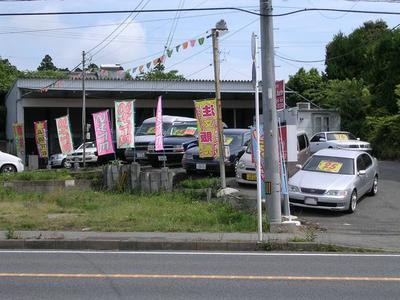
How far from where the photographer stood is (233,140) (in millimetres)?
Answer: 20344

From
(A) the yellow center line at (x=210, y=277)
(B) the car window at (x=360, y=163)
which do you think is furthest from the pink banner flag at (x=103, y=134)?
(A) the yellow center line at (x=210, y=277)

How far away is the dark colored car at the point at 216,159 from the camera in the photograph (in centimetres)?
1926

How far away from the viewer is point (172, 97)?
147 ft

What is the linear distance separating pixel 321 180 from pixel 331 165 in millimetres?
1178

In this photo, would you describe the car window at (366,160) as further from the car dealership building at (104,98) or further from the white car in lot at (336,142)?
the car dealership building at (104,98)

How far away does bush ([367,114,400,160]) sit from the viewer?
105 ft

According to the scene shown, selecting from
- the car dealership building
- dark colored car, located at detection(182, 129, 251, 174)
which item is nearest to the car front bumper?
dark colored car, located at detection(182, 129, 251, 174)

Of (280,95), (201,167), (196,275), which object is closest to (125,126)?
(201,167)

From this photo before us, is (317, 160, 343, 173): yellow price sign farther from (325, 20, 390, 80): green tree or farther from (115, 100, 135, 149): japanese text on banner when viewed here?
(325, 20, 390, 80): green tree

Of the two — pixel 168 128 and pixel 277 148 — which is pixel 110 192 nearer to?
pixel 168 128

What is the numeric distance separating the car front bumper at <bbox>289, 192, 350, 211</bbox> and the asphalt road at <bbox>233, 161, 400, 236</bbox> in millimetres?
274

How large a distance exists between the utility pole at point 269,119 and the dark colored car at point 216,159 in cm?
585

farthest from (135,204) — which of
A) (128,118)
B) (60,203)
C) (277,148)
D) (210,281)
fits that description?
(210,281)

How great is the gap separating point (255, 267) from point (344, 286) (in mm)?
1746
